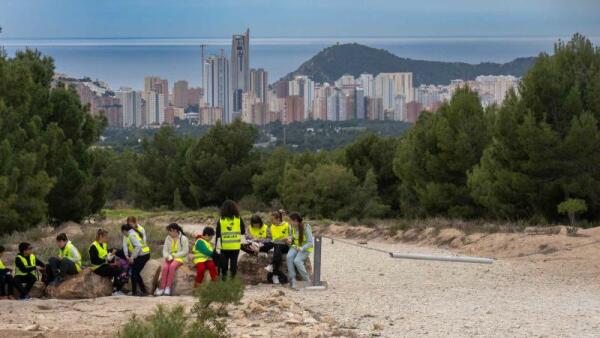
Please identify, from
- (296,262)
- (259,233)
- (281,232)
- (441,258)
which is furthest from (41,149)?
(441,258)

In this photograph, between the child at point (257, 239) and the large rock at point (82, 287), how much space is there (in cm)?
285

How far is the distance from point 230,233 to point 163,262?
50.3 inches

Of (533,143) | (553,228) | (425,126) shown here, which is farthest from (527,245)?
(425,126)

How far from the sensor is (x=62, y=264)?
1578cm

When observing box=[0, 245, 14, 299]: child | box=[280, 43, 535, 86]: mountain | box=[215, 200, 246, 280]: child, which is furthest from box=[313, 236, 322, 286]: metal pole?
box=[280, 43, 535, 86]: mountain

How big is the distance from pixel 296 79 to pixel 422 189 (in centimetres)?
16007

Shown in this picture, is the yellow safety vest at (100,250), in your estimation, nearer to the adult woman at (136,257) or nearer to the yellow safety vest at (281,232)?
the adult woman at (136,257)

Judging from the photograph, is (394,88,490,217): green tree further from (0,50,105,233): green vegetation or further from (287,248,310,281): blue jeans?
(287,248,310,281): blue jeans

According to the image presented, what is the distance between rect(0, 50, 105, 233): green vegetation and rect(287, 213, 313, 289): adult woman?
7.71 m

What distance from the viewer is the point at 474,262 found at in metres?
20.4

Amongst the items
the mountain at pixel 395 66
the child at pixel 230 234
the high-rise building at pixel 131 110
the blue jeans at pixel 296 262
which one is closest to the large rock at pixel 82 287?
the child at pixel 230 234

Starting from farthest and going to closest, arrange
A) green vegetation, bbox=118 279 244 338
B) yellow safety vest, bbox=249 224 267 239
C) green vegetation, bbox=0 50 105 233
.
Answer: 1. green vegetation, bbox=0 50 105 233
2. yellow safety vest, bbox=249 224 267 239
3. green vegetation, bbox=118 279 244 338

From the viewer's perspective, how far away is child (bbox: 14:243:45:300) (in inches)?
614

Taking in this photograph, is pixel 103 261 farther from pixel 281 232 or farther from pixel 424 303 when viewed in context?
pixel 424 303
